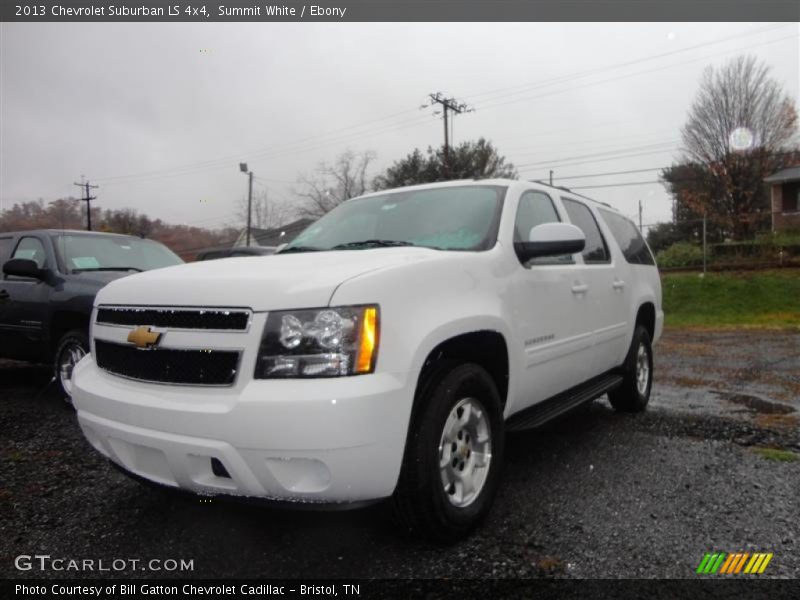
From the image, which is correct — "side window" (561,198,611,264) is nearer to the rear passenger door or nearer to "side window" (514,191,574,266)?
the rear passenger door

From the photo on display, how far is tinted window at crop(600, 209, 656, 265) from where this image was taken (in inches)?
193

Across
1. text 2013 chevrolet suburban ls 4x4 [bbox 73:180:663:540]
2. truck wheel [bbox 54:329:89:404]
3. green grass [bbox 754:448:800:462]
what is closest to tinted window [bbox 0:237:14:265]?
truck wheel [bbox 54:329:89:404]

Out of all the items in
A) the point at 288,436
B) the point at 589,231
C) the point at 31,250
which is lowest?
the point at 288,436

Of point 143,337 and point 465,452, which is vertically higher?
point 143,337

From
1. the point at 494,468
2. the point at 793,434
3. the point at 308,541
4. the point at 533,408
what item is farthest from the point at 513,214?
the point at 793,434

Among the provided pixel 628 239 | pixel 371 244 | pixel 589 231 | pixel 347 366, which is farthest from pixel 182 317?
pixel 628 239

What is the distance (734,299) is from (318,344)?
1578 centimetres

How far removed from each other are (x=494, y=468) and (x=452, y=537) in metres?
0.43

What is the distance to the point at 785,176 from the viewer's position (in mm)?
26625

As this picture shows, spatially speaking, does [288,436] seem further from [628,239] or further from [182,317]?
[628,239]

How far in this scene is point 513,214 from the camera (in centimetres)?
329

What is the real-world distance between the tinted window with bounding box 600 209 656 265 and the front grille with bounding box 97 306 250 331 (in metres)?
3.57

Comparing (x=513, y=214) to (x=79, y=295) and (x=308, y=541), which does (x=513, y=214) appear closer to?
(x=308, y=541)

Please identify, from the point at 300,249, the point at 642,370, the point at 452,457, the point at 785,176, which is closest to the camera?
the point at 452,457
